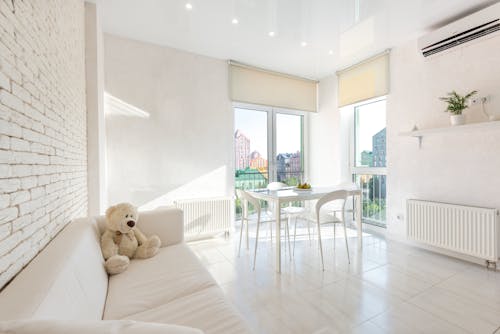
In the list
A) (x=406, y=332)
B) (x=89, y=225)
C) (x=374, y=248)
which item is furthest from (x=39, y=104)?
(x=374, y=248)

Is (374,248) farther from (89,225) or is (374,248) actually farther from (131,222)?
(89,225)

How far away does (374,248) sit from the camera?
2.89m

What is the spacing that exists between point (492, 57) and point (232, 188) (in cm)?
333

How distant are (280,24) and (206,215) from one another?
2562mm

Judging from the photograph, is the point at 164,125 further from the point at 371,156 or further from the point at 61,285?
the point at 371,156

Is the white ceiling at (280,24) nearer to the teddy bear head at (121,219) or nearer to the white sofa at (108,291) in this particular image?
the teddy bear head at (121,219)

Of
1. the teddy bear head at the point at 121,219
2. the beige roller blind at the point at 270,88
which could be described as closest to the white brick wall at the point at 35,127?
the teddy bear head at the point at 121,219

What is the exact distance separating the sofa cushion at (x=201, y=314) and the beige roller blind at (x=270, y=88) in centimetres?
290

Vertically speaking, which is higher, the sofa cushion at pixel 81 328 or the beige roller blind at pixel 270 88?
the beige roller blind at pixel 270 88

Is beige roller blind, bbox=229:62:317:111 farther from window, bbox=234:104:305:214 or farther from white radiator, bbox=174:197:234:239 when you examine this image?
white radiator, bbox=174:197:234:239

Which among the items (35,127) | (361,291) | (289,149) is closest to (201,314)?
(35,127)

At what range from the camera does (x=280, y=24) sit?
255cm

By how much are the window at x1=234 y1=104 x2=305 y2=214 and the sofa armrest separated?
1.84 m

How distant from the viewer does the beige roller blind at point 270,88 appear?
11.6ft
